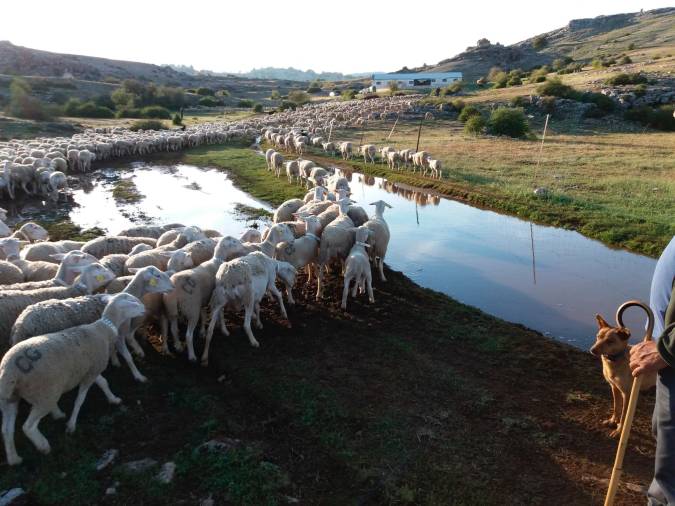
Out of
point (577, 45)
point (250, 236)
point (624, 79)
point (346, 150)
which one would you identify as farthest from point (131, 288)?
point (577, 45)

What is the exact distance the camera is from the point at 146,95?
6819cm

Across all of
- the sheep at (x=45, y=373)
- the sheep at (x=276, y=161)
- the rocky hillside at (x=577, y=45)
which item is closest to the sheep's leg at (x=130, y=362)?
the sheep at (x=45, y=373)

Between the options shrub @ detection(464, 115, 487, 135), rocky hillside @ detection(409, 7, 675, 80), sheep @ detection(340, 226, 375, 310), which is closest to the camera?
sheep @ detection(340, 226, 375, 310)

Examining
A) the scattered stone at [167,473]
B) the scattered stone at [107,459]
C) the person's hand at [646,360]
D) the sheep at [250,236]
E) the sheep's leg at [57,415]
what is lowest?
the scattered stone at [107,459]

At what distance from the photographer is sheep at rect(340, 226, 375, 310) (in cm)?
1005

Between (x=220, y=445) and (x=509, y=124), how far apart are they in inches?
1394

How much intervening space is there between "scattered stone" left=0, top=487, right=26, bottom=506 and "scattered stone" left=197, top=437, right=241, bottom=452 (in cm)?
182

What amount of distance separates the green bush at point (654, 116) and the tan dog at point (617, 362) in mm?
37318

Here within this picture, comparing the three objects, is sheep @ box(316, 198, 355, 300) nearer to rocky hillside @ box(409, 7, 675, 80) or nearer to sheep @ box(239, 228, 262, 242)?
sheep @ box(239, 228, 262, 242)

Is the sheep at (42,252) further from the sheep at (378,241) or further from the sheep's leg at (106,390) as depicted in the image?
the sheep at (378,241)

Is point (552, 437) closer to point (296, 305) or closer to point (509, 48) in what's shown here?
point (296, 305)

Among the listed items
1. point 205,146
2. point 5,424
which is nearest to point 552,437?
point 5,424

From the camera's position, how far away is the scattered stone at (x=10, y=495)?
491 centimetres

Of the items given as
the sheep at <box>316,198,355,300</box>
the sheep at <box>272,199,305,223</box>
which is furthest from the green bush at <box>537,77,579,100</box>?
the sheep at <box>316,198,355,300</box>
